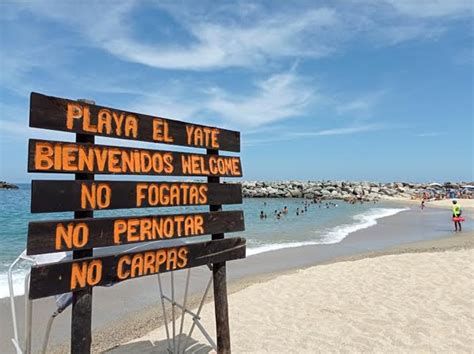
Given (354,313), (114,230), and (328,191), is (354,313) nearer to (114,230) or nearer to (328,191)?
(114,230)

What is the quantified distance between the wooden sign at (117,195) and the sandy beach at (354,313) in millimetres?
2553

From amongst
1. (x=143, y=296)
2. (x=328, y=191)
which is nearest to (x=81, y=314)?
(x=143, y=296)

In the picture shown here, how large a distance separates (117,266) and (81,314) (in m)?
0.47

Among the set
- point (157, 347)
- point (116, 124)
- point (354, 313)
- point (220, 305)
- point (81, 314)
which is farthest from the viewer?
Answer: point (354, 313)

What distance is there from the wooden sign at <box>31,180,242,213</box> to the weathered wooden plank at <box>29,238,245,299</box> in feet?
1.47

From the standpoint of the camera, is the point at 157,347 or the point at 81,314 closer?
the point at 81,314

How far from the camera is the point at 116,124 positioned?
3510 millimetres

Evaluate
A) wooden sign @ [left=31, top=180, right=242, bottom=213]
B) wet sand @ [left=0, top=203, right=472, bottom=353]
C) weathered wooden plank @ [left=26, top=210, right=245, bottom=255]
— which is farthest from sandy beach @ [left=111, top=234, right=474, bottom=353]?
wooden sign @ [left=31, top=180, right=242, bottom=213]

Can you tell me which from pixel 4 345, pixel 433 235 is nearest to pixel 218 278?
pixel 4 345

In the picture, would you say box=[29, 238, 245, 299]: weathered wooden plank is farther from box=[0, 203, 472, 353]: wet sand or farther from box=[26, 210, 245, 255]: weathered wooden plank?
box=[0, 203, 472, 353]: wet sand

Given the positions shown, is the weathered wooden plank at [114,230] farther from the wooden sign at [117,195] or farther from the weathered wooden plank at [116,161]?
the weathered wooden plank at [116,161]

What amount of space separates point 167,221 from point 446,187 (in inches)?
3695

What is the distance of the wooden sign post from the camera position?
2.99 m

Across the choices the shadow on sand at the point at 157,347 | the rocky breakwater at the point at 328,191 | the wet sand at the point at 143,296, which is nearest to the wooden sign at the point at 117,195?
the shadow on sand at the point at 157,347
